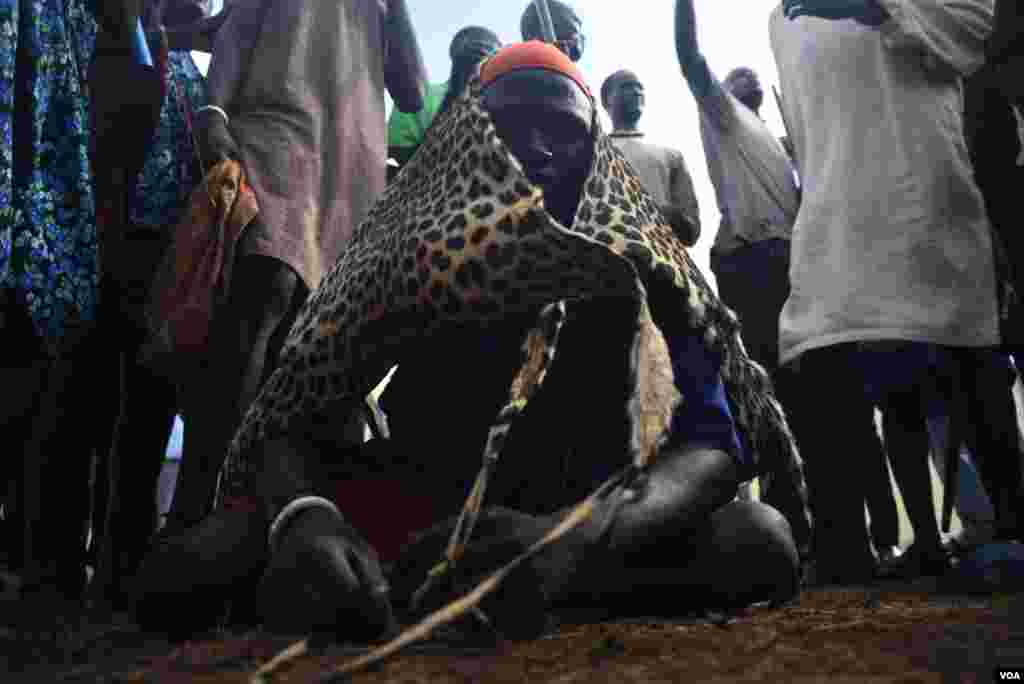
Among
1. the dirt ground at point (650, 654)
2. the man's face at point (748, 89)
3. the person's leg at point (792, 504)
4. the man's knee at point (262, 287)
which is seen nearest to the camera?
the dirt ground at point (650, 654)

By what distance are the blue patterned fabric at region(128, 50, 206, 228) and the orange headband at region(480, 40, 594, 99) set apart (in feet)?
3.45

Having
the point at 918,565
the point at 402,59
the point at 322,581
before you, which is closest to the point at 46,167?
the point at 402,59

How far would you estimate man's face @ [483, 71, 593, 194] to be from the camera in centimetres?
191

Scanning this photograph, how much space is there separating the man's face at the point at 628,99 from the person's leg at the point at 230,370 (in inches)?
102

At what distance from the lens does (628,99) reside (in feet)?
15.0

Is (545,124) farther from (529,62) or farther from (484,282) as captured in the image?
(484,282)

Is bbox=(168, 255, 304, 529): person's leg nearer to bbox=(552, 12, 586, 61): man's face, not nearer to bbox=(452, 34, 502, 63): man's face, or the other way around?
bbox=(452, 34, 502, 63): man's face

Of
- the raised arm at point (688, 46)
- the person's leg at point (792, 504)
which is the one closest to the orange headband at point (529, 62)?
the person's leg at point (792, 504)

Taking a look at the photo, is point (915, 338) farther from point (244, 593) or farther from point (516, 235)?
point (244, 593)

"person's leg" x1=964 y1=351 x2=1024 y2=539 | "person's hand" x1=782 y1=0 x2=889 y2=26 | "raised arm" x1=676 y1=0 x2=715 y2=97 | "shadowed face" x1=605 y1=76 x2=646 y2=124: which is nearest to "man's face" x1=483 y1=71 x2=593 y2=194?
"person's hand" x1=782 y1=0 x2=889 y2=26

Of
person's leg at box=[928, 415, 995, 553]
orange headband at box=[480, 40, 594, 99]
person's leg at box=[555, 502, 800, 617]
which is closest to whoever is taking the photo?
person's leg at box=[555, 502, 800, 617]

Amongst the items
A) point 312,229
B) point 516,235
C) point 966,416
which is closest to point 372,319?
point 516,235

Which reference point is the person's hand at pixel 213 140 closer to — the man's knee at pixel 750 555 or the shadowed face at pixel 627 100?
the man's knee at pixel 750 555

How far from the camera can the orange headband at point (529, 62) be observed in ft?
6.49
